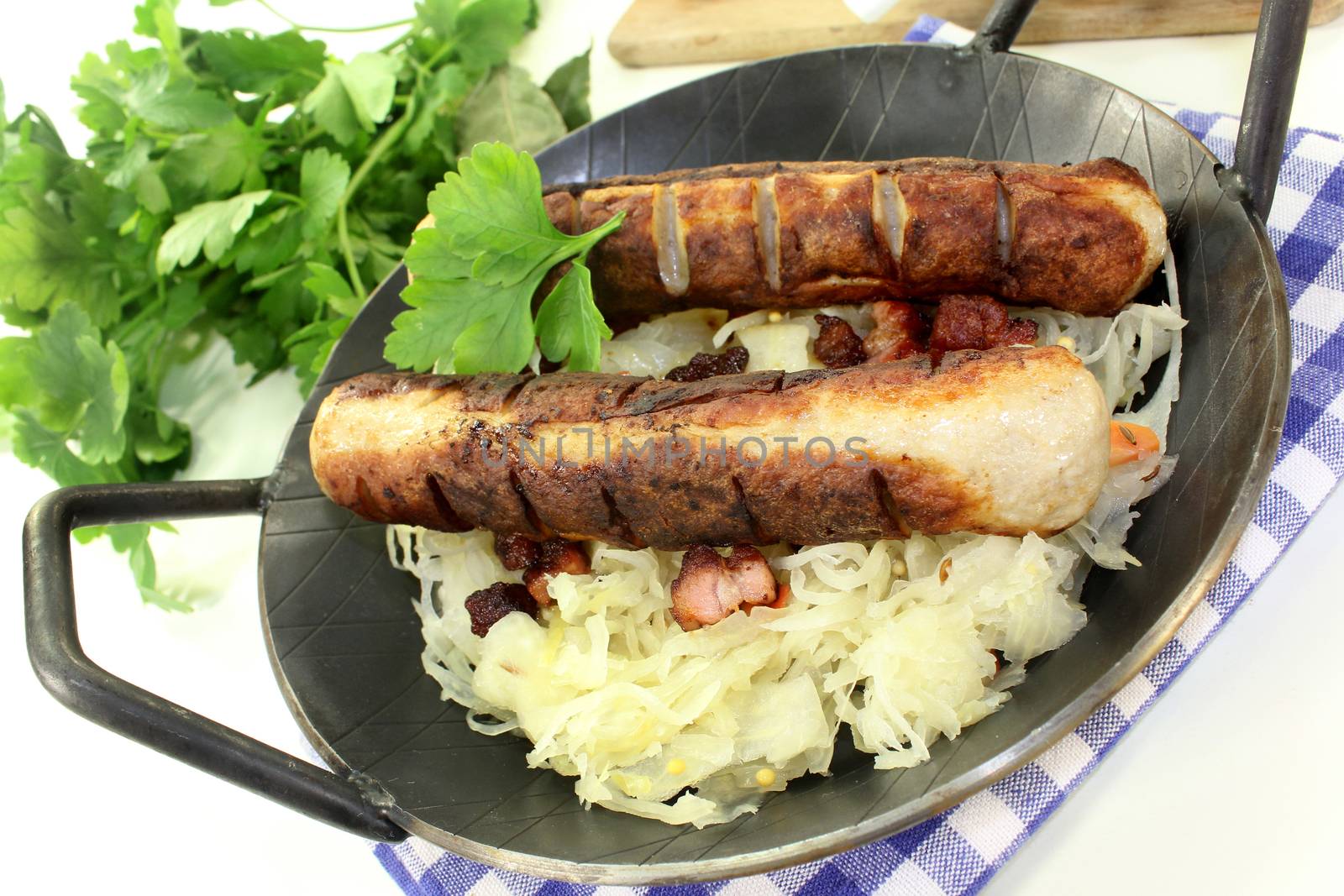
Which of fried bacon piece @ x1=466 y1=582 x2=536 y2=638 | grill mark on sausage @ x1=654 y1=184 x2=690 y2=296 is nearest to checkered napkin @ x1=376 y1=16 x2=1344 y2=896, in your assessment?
fried bacon piece @ x1=466 y1=582 x2=536 y2=638

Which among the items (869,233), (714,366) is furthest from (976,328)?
(714,366)

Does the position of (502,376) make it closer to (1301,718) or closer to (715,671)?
(715,671)

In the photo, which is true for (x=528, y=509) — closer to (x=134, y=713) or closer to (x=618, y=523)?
(x=618, y=523)

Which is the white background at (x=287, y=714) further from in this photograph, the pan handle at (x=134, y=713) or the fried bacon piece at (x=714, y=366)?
the fried bacon piece at (x=714, y=366)

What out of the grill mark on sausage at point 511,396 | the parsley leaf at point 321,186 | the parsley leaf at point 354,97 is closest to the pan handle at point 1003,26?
the grill mark on sausage at point 511,396

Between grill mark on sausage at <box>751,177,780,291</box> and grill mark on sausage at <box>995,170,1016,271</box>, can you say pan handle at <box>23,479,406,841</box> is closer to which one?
grill mark on sausage at <box>751,177,780,291</box>

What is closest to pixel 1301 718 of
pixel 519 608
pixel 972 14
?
pixel 519 608
